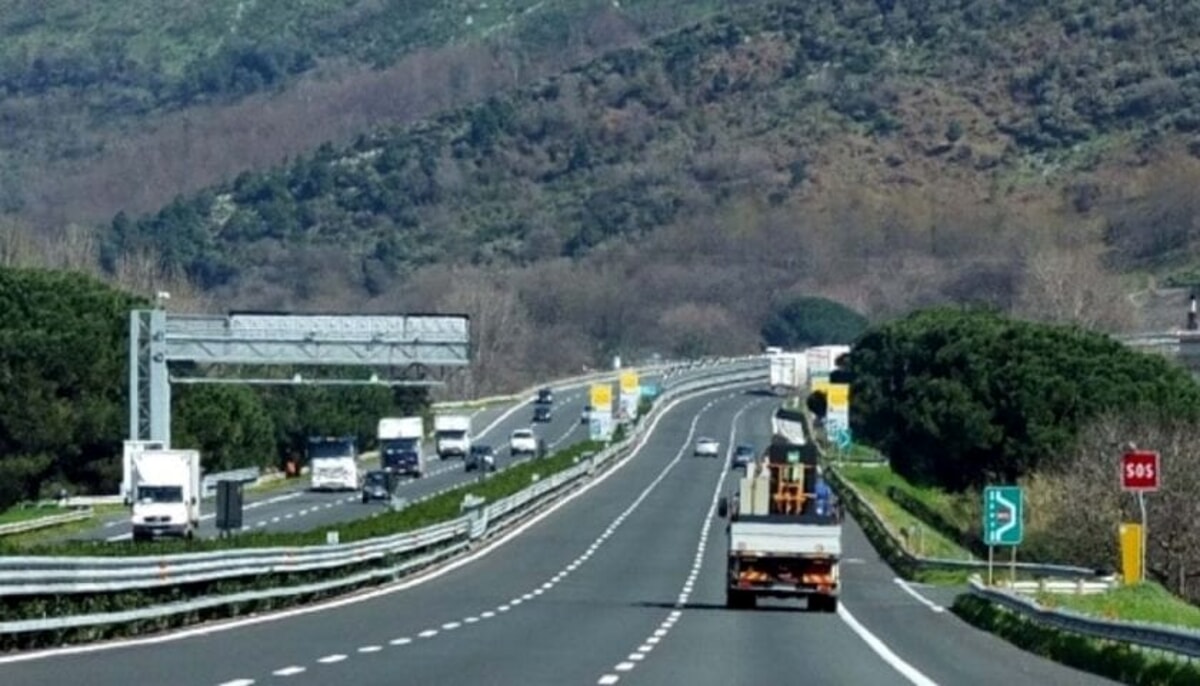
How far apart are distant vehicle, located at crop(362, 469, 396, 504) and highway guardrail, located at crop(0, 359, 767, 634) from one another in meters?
21.4

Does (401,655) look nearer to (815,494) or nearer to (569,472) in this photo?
(815,494)

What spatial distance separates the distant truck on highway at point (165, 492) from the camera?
248 feet

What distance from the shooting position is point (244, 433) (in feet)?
380

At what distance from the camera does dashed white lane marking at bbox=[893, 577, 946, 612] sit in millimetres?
54525

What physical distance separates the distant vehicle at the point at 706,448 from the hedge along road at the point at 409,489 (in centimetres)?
769

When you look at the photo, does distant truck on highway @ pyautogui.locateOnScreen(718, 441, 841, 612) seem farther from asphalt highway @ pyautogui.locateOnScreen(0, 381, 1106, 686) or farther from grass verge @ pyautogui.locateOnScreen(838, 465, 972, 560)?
grass verge @ pyautogui.locateOnScreen(838, 465, 972, 560)

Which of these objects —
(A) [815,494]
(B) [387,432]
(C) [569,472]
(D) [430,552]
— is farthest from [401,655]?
(B) [387,432]

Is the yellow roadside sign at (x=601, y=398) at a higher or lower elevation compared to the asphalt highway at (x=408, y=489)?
higher

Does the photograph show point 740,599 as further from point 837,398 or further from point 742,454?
point 742,454

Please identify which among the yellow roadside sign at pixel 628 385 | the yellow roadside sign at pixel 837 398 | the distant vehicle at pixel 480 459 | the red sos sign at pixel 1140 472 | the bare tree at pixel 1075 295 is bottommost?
the distant vehicle at pixel 480 459

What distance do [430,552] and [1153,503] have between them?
19315mm

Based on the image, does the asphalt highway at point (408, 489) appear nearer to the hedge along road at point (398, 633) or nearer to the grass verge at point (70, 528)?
the grass verge at point (70, 528)

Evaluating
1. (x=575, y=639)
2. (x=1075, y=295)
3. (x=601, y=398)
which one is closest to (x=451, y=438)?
(x=601, y=398)

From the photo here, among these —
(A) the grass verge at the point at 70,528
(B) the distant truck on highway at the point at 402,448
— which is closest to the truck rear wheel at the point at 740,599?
(A) the grass verge at the point at 70,528
